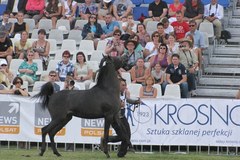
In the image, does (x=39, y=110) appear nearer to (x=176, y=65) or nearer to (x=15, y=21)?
(x=176, y=65)

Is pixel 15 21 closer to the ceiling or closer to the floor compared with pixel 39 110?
closer to the ceiling

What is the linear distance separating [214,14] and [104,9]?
3.34 m

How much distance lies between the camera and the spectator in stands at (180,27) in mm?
27188

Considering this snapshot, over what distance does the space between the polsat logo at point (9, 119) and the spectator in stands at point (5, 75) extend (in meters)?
1.48

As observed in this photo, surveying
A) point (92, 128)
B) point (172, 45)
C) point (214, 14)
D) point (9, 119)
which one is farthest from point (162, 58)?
point (9, 119)

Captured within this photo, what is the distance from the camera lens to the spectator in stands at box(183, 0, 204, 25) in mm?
28094

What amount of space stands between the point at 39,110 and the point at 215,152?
417 centimetres

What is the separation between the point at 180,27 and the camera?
27.2m

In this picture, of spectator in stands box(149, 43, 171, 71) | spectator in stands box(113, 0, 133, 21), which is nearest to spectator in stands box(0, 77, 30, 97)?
spectator in stands box(149, 43, 171, 71)

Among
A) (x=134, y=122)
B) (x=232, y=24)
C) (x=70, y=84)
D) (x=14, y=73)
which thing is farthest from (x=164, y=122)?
(x=232, y=24)

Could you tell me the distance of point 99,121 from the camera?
74.7ft

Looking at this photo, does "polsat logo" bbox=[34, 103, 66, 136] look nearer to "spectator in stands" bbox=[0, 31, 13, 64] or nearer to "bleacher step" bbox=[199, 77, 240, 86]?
"spectator in stands" bbox=[0, 31, 13, 64]

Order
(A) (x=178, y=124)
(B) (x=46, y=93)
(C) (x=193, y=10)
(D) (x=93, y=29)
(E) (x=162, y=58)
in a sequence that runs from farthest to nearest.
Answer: (C) (x=193, y=10)
(D) (x=93, y=29)
(E) (x=162, y=58)
(A) (x=178, y=124)
(B) (x=46, y=93)

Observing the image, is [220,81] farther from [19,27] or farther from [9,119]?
[9,119]
